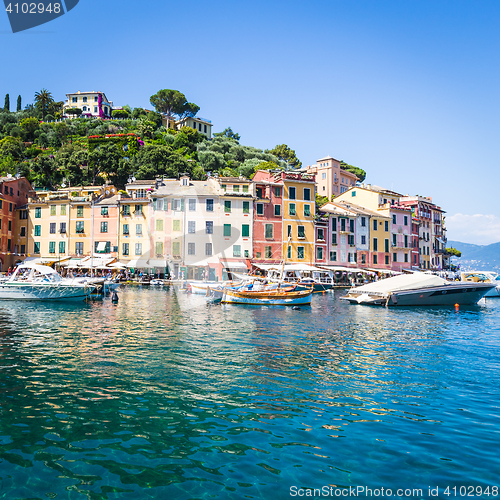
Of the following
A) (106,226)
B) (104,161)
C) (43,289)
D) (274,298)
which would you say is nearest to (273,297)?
(274,298)

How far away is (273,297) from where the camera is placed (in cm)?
3534

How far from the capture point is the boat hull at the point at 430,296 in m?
38.3

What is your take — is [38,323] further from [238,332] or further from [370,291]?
[370,291]

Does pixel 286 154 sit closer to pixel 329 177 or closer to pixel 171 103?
pixel 329 177

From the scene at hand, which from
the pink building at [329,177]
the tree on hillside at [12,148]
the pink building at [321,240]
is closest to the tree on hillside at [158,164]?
the tree on hillside at [12,148]

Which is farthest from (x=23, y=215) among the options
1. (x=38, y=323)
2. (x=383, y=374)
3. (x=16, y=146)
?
(x=383, y=374)

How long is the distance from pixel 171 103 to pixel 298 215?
258 feet

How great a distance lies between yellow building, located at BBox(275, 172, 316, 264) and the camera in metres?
60.7

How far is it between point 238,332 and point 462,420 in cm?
1324

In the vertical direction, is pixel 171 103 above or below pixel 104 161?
above

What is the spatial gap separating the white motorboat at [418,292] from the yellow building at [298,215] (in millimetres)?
20284

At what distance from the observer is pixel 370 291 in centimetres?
4006

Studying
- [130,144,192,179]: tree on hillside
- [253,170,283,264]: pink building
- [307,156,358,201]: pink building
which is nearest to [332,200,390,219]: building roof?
[253,170,283,264]: pink building

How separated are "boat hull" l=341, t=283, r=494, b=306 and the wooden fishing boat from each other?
7.50 meters
